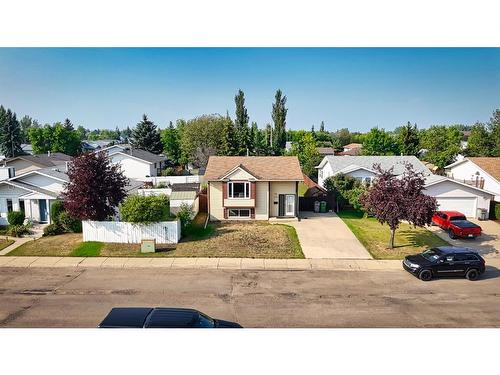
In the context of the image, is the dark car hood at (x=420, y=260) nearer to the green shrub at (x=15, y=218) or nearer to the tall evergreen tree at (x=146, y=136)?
→ the green shrub at (x=15, y=218)

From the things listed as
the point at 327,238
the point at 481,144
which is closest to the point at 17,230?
the point at 327,238

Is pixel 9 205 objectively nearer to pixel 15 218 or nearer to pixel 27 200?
pixel 27 200

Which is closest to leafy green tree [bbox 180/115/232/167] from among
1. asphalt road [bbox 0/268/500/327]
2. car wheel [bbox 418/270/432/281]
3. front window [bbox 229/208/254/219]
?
front window [bbox 229/208/254/219]

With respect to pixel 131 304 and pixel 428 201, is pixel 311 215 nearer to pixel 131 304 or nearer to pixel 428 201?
pixel 428 201

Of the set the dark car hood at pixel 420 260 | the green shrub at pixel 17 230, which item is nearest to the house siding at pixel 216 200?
the green shrub at pixel 17 230

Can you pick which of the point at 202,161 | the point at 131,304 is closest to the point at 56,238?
the point at 131,304
